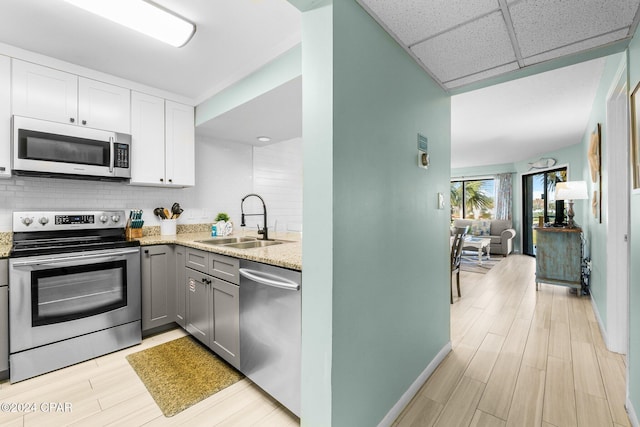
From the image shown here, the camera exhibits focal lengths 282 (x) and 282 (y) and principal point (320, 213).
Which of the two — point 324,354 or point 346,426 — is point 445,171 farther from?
point 346,426

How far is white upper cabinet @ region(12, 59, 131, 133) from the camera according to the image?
2205mm

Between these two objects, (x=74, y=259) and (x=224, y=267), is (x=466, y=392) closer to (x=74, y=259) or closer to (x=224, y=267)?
(x=224, y=267)

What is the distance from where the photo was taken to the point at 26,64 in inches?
86.9

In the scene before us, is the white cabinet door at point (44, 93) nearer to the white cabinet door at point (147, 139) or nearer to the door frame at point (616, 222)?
the white cabinet door at point (147, 139)

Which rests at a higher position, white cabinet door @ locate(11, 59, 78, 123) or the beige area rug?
white cabinet door @ locate(11, 59, 78, 123)

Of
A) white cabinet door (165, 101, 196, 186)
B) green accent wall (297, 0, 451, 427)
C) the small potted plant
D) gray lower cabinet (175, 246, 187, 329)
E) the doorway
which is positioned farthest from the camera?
the doorway

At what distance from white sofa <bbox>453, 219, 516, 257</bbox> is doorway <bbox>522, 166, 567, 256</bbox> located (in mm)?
405

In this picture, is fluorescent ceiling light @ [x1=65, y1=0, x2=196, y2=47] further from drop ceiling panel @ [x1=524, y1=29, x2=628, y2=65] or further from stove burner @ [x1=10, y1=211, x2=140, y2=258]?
drop ceiling panel @ [x1=524, y1=29, x2=628, y2=65]

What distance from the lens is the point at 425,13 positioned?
54.8 inches

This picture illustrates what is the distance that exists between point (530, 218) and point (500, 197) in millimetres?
871

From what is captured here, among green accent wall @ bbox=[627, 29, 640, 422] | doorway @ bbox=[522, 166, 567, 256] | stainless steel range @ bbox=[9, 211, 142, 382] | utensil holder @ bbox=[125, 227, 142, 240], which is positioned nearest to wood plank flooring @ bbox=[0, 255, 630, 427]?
stainless steel range @ bbox=[9, 211, 142, 382]

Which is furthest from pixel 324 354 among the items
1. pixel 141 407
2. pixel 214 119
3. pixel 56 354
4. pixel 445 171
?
pixel 214 119

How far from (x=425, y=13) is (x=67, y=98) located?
2845 mm

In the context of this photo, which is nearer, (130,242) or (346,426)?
(346,426)
